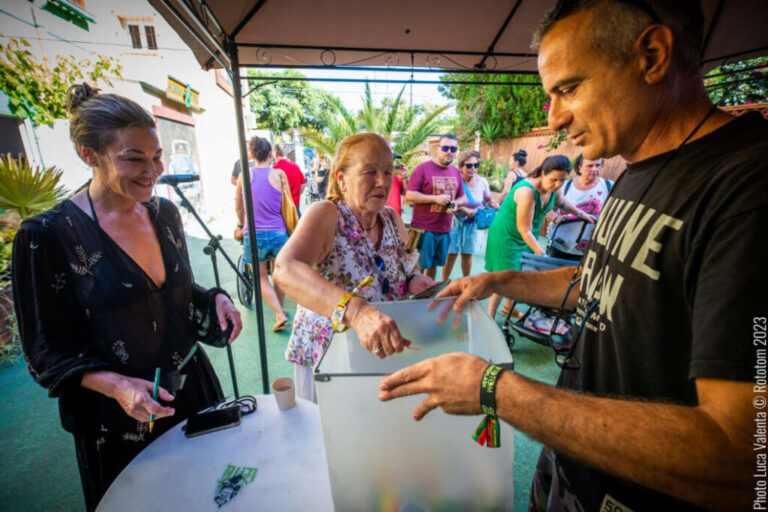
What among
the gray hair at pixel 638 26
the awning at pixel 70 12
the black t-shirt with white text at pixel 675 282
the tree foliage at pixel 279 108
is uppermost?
the tree foliage at pixel 279 108

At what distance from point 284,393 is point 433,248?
3.79 m

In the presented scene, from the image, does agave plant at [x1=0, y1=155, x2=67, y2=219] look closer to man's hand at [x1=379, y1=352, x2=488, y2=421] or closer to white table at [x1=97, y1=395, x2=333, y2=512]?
white table at [x1=97, y1=395, x2=333, y2=512]

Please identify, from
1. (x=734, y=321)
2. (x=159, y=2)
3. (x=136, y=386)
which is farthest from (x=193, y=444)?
(x=159, y=2)

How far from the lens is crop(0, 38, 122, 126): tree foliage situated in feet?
13.6

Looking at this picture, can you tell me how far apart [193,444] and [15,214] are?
395 cm

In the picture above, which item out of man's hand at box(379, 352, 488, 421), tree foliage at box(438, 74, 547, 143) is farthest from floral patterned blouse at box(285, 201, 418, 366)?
tree foliage at box(438, 74, 547, 143)

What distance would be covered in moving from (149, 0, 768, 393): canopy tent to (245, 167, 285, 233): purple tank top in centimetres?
130

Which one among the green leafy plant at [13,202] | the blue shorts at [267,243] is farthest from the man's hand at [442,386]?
the green leafy plant at [13,202]

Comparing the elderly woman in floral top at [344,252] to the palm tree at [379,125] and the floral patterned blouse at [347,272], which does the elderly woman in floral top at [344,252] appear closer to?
the floral patterned blouse at [347,272]

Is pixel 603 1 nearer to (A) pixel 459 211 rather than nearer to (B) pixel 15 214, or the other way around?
(A) pixel 459 211

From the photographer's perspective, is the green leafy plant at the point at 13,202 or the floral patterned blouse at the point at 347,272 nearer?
the floral patterned blouse at the point at 347,272

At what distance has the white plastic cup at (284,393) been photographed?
1.41m

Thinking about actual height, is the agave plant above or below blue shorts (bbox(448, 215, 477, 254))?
above

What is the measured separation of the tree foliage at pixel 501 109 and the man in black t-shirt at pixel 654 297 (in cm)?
1305
